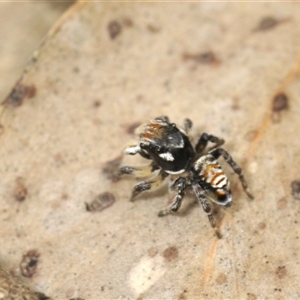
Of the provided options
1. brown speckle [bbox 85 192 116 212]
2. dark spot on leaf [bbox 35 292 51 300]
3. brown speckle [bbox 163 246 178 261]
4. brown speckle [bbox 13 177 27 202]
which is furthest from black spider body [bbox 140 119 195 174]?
dark spot on leaf [bbox 35 292 51 300]

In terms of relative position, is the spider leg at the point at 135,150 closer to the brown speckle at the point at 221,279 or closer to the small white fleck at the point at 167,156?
the small white fleck at the point at 167,156

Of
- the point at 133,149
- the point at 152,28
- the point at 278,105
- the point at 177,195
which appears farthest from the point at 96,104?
the point at 278,105

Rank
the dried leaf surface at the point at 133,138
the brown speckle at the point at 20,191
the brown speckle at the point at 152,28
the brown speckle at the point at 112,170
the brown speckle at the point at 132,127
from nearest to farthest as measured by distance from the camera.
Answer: the dried leaf surface at the point at 133,138 < the brown speckle at the point at 20,191 < the brown speckle at the point at 112,170 < the brown speckle at the point at 132,127 < the brown speckle at the point at 152,28

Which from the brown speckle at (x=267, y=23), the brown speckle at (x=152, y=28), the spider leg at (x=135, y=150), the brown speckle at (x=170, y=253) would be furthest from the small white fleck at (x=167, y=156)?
the brown speckle at (x=267, y=23)

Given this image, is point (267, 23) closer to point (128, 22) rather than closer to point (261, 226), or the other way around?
point (128, 22)

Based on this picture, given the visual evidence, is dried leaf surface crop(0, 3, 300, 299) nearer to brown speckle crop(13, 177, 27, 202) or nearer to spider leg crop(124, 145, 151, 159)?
brown speckle crop(13, 177, 27, 202)

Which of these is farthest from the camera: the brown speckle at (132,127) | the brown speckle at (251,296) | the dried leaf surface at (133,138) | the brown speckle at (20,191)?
the brown speckle at (132,127)

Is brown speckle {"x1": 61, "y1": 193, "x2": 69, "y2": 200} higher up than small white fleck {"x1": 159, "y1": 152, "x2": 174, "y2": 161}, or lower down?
higher up

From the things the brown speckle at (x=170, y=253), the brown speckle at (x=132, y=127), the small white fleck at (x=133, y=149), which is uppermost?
the small white fleck at (x=133, y=149)

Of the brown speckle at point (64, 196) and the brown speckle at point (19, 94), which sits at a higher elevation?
the brown speckle at point (19, 94)
